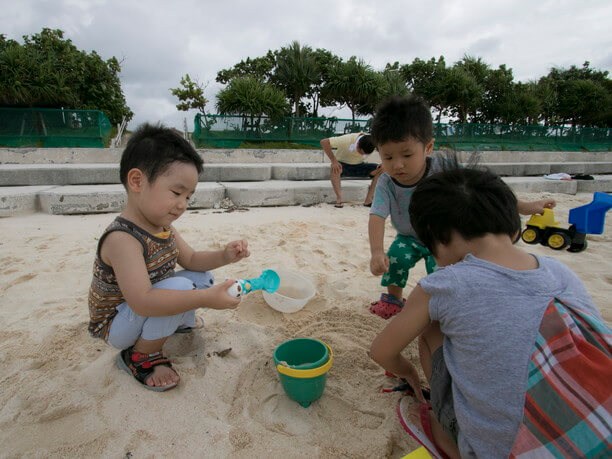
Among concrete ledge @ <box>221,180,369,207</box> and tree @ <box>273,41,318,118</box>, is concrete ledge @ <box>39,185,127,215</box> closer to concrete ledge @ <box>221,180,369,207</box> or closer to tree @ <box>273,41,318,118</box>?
concrete ledge @ <box>221,180,369,207</box>

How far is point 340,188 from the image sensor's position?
5125mm

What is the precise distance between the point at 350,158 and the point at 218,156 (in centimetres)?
462

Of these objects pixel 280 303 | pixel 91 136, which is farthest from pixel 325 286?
pixel 91 136

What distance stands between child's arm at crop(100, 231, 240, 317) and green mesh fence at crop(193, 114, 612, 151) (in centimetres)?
965

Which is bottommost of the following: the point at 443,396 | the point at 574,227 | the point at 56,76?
the point at 443,396

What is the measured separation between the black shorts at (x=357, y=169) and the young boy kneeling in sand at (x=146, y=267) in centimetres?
432

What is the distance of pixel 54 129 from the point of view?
30.3ft

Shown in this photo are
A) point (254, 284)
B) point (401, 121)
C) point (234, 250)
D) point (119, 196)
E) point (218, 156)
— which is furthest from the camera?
point (218, 156)

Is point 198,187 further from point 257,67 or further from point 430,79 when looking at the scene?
point 430,79

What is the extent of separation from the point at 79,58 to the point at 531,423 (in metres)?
19.4

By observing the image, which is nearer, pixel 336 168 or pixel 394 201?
pixel 394 201

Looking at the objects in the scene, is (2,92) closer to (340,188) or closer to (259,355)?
(340,188)

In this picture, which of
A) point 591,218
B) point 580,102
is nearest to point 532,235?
point 591,218

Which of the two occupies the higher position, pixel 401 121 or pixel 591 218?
pixel 401 121
